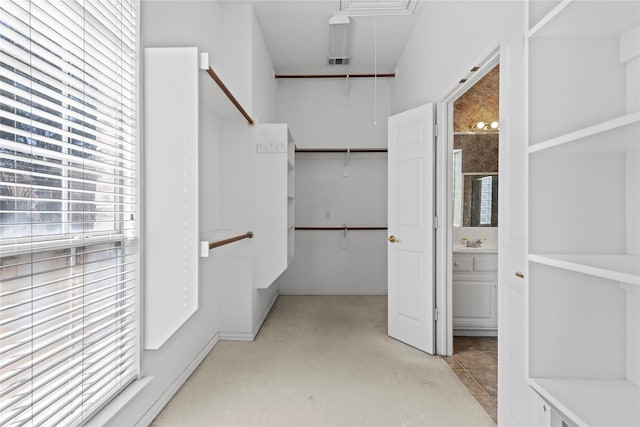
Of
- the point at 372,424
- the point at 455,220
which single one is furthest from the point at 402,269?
the point at 372,424

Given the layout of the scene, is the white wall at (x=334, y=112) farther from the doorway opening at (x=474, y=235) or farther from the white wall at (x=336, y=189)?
the doorway opening at (x=474, y=235)

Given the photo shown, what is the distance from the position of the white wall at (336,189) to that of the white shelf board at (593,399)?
144 inches

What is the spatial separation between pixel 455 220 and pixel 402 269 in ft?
3.46

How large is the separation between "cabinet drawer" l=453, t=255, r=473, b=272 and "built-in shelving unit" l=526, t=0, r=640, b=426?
2.17 meters

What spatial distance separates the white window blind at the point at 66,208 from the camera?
3.51ft

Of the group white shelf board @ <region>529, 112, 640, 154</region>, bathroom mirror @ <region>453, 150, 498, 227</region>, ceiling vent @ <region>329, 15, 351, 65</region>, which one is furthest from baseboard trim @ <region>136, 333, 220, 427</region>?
ceiling vent @ <region>329, 15, 351, 65</region>

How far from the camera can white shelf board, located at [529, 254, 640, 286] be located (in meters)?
0.80

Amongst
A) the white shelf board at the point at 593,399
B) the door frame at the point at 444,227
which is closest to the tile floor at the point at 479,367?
the door frame at the point at 444,227

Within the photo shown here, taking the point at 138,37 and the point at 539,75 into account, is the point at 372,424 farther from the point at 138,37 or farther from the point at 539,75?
the point at 138,37

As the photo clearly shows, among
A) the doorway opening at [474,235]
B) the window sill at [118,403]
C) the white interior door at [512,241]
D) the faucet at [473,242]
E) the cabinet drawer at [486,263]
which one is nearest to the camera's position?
the window sill at [118,403]

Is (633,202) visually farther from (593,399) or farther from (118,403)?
(118,403)

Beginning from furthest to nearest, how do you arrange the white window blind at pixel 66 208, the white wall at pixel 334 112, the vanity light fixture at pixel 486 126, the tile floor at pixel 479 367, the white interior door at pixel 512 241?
the white wall at pixel 334 112, the vanity light fixture at pixel 486 126, the tile floor at pixel 479 367, the white interior door at pixel 512 241, the white window blind at pixel 66 208

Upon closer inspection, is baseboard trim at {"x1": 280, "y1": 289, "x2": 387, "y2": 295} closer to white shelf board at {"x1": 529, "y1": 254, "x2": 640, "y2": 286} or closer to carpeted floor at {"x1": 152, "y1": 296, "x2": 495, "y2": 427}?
carpeted floor at {"x1": 152, "y1": 296, "x2": 495, "y2": 427}

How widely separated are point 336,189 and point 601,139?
3844 millimetres
